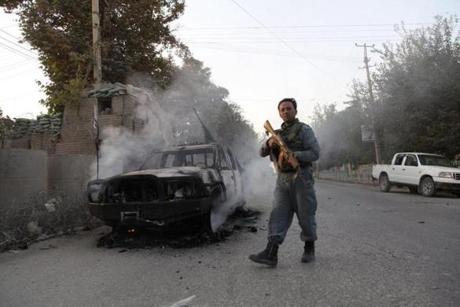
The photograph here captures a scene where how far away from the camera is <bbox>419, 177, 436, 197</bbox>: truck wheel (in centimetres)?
1459

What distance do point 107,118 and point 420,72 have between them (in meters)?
13.9

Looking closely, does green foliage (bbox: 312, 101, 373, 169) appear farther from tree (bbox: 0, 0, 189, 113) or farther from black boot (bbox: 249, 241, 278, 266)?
black boot (bbox: 249, 241, 278, 266)

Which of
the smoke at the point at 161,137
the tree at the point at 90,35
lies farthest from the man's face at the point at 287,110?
the tree at the point at 90,35

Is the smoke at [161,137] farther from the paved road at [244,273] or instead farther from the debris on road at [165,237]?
the paved road at [244,273]

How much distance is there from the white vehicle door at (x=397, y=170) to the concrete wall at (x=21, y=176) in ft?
42.1

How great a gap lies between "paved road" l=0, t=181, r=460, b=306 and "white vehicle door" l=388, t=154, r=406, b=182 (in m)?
10.1

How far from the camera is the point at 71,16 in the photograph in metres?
16.0

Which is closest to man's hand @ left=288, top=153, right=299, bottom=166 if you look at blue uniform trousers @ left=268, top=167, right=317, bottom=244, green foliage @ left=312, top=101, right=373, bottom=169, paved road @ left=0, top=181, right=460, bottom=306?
blue uniform trousers @ left=268, top=167, right=317, bottom=244

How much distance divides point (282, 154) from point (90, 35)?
13.4 m

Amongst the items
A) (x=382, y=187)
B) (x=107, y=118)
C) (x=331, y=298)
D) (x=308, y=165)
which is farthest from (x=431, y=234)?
(x=382, y=187)

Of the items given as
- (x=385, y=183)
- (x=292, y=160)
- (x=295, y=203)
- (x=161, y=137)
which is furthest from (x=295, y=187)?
(x=385, y=183)

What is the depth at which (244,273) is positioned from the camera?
171 inches

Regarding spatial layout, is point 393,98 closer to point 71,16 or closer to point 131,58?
point 131,58

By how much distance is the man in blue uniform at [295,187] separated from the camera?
15.3 feet
